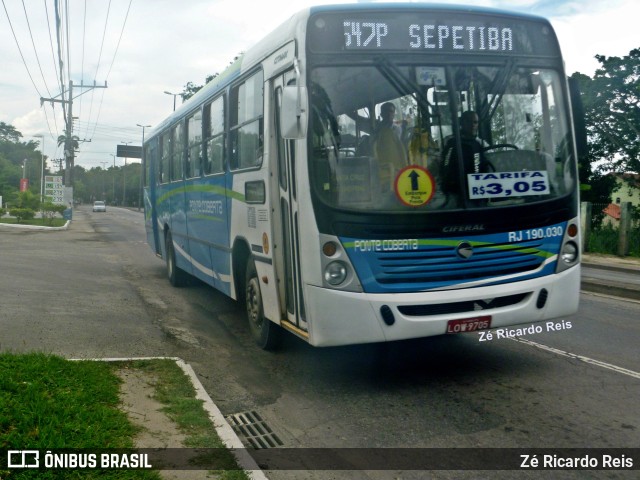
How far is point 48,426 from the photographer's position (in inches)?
181

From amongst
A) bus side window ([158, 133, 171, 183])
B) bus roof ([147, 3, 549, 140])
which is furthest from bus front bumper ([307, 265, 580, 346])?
bus side window ([158, 133, 171, 183])

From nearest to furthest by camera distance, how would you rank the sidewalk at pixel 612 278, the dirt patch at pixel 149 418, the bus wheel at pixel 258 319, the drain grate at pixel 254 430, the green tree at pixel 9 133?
the dirt patch at pixel 149 418
the drain grate at pixel 254 430
the bus wheel at pixel 258 319
the sidewalk at pixel 612 278
the green tree at pixel 9 133

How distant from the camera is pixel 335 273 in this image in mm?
5973

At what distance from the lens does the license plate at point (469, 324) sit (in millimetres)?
6039

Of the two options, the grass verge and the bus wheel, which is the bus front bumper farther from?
the bus wheel

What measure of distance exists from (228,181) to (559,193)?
3975 mm

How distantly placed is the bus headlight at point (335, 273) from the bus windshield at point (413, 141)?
49 centimetres

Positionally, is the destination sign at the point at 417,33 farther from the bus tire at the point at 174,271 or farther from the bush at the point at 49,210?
the bush at the point at 49,210

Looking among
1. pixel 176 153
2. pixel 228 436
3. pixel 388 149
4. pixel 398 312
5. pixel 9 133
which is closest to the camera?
pixel 228 436

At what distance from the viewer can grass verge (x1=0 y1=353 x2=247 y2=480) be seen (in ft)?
14.2

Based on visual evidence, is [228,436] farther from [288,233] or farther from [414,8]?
[414,8]

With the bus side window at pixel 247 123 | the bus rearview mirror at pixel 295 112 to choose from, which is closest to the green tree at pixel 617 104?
the bus side window at pixel 247 123

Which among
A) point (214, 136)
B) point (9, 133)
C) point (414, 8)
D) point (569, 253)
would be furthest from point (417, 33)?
point (9, 133)

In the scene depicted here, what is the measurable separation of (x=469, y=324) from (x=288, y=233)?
181 cm
